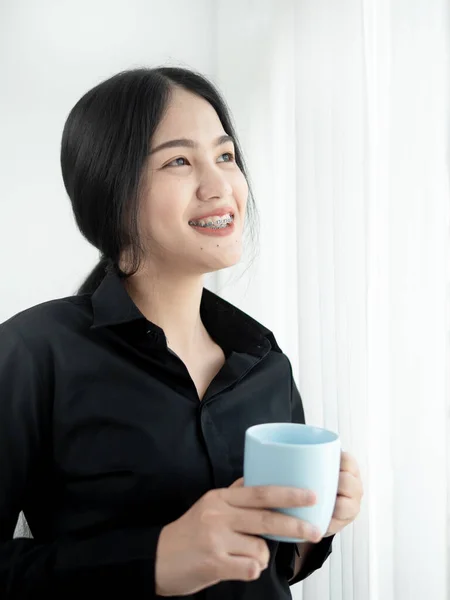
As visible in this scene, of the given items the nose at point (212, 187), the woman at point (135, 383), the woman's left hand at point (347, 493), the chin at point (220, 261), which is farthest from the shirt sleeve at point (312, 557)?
the nose at point (212, 187)

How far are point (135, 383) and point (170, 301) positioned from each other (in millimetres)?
185

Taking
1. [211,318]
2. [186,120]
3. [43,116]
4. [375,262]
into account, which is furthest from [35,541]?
[43,116]

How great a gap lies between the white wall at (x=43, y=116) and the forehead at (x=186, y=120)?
1079mm

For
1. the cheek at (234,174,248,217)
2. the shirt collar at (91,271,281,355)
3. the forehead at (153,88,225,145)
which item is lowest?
the shirt collar at (91,271,281,355)

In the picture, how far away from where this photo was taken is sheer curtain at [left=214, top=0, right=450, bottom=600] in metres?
1.24

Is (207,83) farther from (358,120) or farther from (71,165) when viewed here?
(358,120)

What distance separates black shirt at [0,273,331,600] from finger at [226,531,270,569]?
14 cm

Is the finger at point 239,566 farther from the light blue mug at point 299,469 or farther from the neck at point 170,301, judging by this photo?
the neck at point 170,301

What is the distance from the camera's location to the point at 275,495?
2.31ft

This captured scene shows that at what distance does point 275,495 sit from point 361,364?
0.78m

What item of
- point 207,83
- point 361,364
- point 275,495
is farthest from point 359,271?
point 275,495

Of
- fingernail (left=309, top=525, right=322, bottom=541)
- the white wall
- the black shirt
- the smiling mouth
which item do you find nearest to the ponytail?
the black shirt

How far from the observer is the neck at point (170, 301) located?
110cm

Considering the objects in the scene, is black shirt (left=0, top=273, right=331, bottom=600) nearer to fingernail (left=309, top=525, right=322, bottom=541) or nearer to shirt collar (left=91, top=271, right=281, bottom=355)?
shirt collar (left=91, top=271, right=281, bottom=355)
